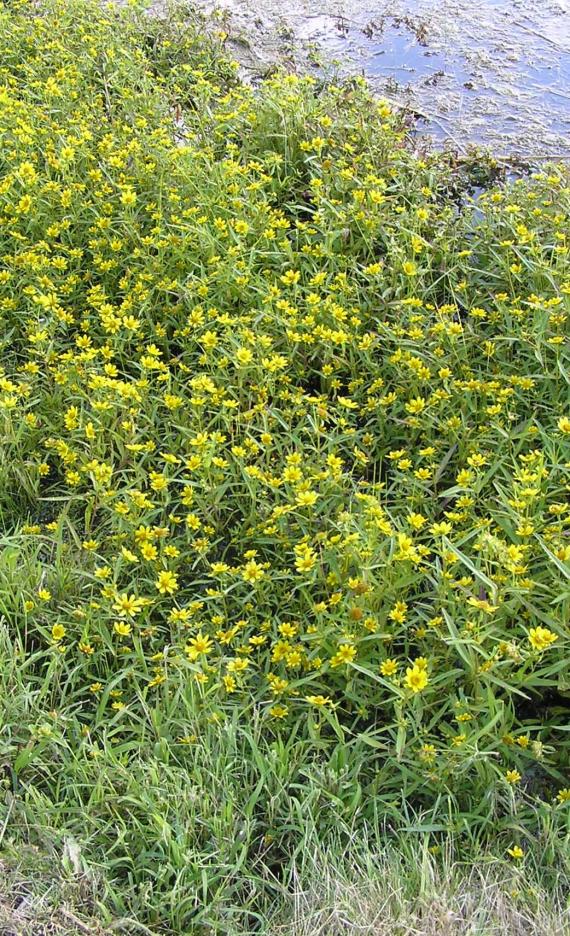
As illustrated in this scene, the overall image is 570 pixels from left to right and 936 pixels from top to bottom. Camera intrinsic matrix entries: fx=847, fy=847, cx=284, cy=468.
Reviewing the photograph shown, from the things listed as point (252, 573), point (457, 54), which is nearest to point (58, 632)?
point (252, 573)

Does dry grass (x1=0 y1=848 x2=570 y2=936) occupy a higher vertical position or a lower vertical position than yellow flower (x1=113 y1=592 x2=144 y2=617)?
lower

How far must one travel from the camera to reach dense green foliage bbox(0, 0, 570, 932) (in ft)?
6.30

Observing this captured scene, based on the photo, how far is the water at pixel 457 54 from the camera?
430 cm

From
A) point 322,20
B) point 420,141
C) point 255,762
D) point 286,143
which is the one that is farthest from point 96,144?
point 255,762

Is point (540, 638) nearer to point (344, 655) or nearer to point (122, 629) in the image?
point (344, 655)

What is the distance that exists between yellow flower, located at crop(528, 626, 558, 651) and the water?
2.94 m

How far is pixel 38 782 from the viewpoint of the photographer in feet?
6.53

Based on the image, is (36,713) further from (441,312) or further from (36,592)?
(441,312)

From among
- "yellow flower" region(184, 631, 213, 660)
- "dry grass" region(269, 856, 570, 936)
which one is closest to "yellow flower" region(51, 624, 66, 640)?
"yellow flower" region(184, 631, 213, 660)

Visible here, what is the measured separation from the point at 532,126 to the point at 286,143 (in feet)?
4.47

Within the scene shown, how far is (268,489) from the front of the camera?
8.44ft

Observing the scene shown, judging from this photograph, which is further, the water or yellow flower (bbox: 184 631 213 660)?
the water

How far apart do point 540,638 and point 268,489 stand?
3.21 feet

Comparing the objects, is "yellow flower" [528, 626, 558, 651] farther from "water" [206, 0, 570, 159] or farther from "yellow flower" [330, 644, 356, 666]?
"water" [206, 0, 570, 159]
